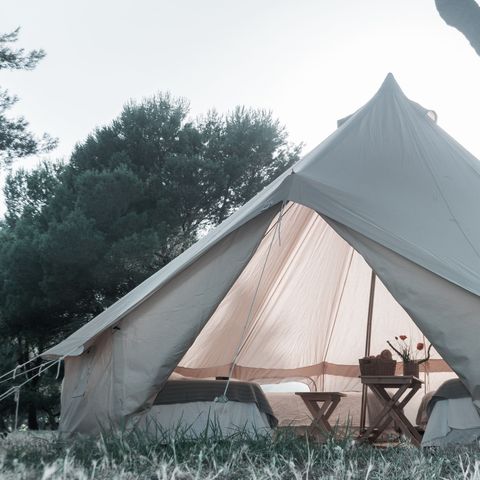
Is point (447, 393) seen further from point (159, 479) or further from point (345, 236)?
point (159, 479)

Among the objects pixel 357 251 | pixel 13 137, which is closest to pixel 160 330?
pixel 357 251

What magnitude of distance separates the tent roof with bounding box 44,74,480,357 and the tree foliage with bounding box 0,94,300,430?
4.64 m

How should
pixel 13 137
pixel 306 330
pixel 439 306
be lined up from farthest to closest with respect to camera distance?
pixel 13 137 → pixel 306 330 → pixel 439 306

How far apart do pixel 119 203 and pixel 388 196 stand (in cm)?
584

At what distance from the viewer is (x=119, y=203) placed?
915 cm

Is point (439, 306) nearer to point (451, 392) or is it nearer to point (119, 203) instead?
point (451, 392)

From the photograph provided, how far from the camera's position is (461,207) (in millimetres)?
3887

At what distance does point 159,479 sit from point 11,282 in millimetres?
7096

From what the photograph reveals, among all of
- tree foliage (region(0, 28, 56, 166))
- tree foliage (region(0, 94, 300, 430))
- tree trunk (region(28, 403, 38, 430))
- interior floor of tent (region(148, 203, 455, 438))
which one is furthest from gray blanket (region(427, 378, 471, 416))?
tree trunk (region(28, 403, 38, 430))

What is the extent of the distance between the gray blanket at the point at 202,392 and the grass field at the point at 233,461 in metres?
0.92

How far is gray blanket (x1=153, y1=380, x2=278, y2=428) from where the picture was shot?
155 inches

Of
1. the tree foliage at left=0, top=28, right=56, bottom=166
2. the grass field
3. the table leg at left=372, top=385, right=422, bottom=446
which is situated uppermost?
the tree foliage at left=0, top=28, right=56, bottom=166

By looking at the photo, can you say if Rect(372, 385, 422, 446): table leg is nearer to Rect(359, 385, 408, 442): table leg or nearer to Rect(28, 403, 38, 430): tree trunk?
Rect(359, 385, 408, 442): table leg

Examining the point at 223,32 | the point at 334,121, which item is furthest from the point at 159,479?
the point at 223,32
